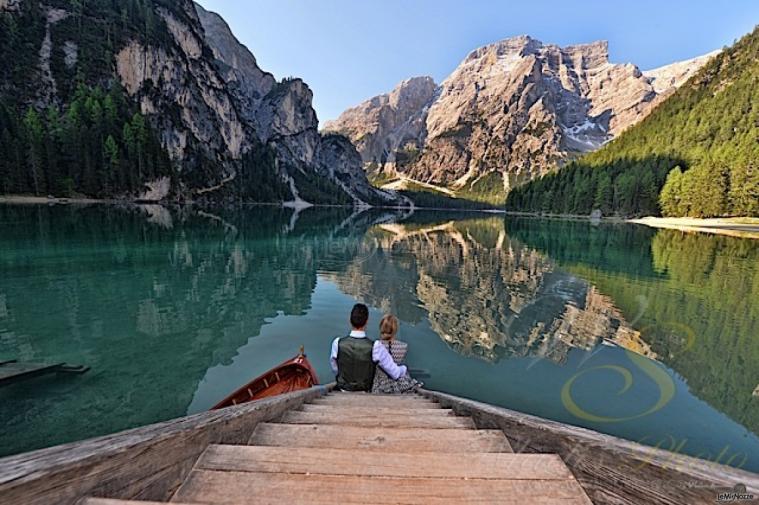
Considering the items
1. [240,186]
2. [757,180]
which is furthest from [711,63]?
[240,186]

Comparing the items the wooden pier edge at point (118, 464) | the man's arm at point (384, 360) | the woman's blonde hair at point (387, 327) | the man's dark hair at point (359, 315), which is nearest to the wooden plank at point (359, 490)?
the wooden pier edge at point (118, 464)

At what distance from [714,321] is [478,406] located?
→ 14.7 meters

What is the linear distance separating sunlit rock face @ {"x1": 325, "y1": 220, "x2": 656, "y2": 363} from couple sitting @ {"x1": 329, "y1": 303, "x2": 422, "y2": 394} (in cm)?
514

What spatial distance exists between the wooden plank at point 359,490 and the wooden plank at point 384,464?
0.28ft

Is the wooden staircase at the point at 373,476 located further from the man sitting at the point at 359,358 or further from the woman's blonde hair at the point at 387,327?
the woman's blonde hair at the point at 387,327

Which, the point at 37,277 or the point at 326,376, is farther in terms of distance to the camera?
the point at 37,277

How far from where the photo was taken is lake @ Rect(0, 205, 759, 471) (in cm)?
765

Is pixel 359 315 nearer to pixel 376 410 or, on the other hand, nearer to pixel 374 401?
pixel 374 401

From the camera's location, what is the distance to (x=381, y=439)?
3330 mm

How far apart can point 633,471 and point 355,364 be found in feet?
15.1

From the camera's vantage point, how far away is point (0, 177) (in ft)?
220

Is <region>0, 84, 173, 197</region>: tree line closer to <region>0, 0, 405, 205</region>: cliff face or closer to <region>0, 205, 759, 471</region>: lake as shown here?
<region>0, 0, 405, 205</region>: cliff face

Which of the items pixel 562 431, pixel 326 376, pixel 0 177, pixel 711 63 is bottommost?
pixel 326 376

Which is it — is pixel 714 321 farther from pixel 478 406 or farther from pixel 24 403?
pixel 24 403
